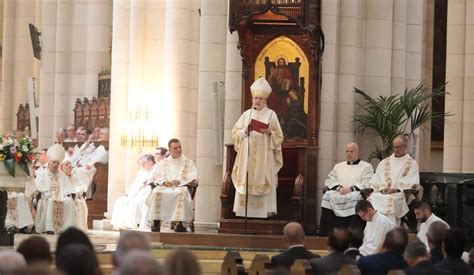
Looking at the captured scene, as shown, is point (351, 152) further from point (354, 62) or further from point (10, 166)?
point (10, 166)

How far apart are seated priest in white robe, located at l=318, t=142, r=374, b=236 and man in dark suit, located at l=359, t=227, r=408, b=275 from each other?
804 cm

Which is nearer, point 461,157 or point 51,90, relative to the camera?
point 461,157

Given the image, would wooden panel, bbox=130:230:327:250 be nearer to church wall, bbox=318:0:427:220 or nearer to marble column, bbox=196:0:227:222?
church wall, bbox=318:0:427:220

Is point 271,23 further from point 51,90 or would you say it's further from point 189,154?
point 51,90

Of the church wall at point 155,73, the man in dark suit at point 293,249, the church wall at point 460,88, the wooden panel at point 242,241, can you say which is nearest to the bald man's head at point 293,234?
the man in dark suit at point 293,249

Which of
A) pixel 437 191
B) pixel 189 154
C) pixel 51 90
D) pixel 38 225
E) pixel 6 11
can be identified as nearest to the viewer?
pixel 437 191

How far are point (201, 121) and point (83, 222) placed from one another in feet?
8.46

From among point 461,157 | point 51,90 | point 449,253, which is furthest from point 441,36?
point 449,253

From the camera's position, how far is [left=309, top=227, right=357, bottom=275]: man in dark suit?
12250 mm

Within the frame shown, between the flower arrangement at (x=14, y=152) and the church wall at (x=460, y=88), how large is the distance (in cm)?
1101

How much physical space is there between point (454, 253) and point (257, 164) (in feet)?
29.6

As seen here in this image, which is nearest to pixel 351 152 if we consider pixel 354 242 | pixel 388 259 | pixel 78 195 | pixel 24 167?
pixel 24 167

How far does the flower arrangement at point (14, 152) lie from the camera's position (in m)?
20.8

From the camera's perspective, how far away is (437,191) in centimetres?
2088
